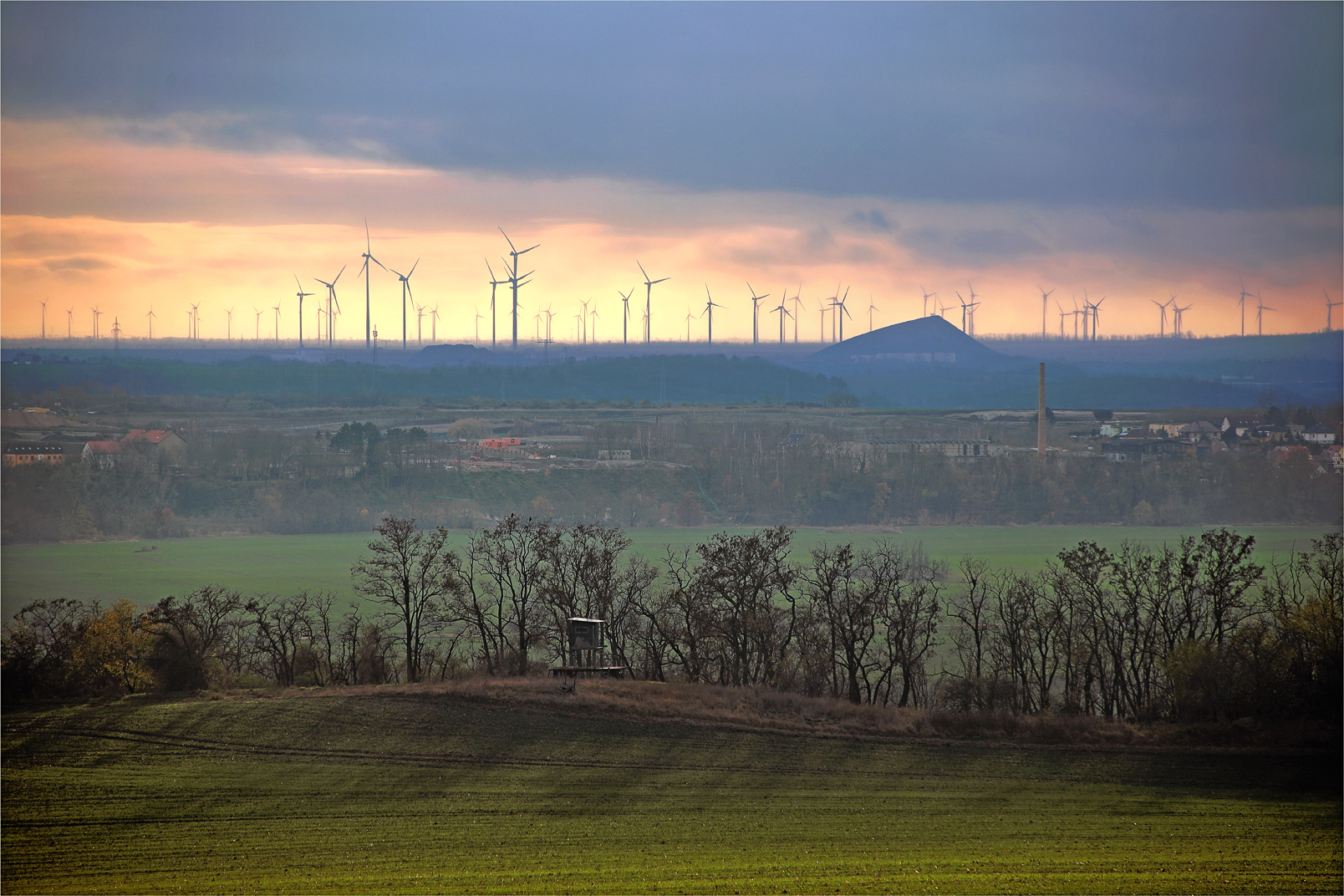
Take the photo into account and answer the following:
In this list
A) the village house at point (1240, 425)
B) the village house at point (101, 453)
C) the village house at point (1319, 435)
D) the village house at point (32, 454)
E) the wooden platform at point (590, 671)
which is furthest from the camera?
the village house at point (1240, 425)

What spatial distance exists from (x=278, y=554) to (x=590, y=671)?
7857 cm

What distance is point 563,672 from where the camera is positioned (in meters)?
40.1

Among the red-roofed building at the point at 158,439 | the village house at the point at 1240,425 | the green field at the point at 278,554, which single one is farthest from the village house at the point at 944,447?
the red-roofed building at the point at 158,439

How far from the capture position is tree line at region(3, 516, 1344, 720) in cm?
3938

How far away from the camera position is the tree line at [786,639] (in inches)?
1550

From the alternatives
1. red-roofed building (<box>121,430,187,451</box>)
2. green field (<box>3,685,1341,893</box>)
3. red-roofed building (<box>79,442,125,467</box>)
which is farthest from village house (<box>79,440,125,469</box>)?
green field (<box>3,685,1341,893</box>)

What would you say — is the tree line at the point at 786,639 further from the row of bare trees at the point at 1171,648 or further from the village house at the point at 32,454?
the village house at the point at 32,454

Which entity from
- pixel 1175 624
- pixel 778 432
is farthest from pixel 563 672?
pixel 778 432

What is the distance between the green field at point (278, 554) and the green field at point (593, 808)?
162 ft

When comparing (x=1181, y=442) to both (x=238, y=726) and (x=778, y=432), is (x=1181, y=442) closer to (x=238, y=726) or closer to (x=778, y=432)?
(x=778, y=432)

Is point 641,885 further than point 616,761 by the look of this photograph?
No

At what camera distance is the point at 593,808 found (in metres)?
29.4

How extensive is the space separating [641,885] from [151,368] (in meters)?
201

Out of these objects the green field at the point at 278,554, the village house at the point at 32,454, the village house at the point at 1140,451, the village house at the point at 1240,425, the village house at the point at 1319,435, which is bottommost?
the green field at the point at 278,554
